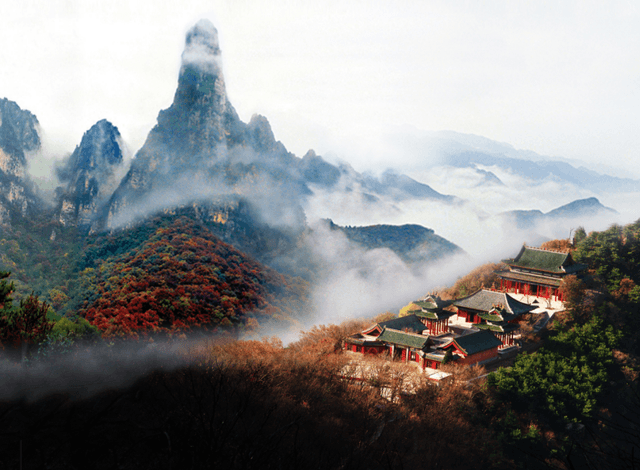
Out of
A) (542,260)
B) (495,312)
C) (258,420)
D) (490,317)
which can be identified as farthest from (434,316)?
(258,420)

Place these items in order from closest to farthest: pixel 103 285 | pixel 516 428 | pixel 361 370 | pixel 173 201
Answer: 1. pixel 516 428
2. pixel 361 370
3. pixel 103 285
4. pixel 173 201

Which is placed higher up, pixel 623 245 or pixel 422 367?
pixel 623 245

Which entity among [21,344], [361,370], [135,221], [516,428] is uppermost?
[135,221]

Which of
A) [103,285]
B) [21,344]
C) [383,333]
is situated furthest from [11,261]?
[383,333]

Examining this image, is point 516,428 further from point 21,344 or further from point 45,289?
point 45,289

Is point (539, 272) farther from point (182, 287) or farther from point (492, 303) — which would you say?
point (182, 287)

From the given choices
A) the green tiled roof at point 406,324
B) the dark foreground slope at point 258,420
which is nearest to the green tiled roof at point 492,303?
the green tiled roof at point 406,324

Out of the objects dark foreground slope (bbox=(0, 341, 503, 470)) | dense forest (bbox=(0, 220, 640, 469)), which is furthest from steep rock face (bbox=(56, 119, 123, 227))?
dark foreground slope (bbox=(0, 341, 503, 470))
